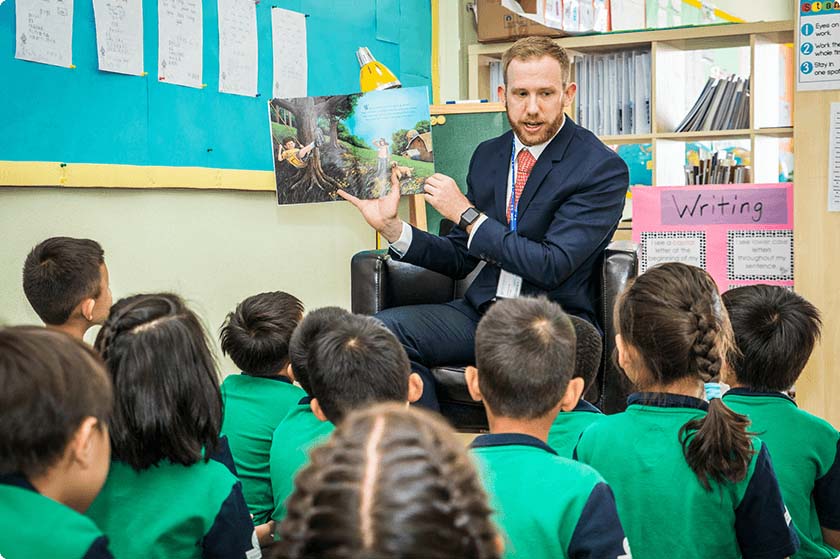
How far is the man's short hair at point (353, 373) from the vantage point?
1.61 m

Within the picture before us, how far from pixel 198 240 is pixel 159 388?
1.88 metres

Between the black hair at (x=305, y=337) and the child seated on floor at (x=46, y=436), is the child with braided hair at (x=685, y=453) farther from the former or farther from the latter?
the child seated on floor at (x=46, y=436)

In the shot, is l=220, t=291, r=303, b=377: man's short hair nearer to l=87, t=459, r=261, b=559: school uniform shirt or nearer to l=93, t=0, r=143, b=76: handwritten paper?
l=87, t=459, r=261, b=559: school uniform shirt

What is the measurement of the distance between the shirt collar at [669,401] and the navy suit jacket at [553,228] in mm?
987

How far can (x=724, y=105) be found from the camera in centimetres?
450

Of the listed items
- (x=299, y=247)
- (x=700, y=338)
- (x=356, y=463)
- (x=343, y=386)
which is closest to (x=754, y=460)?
(x=700, y=338)

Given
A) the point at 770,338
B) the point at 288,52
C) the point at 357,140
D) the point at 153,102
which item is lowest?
the point at 770,338

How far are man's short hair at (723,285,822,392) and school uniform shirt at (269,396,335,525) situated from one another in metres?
0.78

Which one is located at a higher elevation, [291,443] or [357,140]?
[357,140]

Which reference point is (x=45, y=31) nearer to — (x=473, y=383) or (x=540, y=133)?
(x=540, y=133)

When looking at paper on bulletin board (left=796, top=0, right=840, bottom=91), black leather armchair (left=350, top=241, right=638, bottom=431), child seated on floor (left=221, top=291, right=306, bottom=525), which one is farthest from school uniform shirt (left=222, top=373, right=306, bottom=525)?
paper on bulletin board (left=796, top=0, right=840, bottom=91)

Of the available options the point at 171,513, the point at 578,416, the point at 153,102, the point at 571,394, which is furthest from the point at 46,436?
the point at 153,102

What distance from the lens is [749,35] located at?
169 inches

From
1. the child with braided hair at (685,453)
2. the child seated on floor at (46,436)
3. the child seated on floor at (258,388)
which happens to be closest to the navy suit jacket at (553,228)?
the child seated on floor at (258,388)
